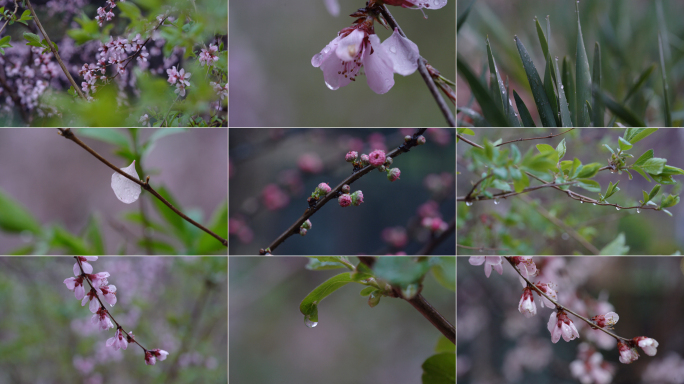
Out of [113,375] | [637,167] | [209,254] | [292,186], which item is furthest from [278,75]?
[113,375]

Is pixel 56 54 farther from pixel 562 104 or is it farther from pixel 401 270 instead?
pixel 562 104

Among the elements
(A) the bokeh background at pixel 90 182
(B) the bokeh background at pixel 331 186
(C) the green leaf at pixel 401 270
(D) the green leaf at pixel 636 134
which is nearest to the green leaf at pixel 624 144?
(D) the green leaf at pixel 636 134

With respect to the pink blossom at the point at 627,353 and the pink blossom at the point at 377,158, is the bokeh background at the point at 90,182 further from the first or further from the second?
the pink blossom at the point at 627,353

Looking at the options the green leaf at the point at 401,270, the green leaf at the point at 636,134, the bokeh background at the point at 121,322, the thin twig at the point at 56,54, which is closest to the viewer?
the green leaf at the point at 401,270

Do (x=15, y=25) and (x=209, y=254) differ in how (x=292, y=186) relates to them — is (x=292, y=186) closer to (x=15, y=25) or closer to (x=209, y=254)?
(x=209, y=254)

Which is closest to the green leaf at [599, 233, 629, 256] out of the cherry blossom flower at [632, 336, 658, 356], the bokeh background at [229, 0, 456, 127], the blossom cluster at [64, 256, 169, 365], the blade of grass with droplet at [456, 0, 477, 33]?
the cherry blossom flower at [632, 336, 658, 356]

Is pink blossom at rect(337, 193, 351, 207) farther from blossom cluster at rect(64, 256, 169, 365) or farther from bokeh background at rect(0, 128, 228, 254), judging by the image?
blossom cluster at rect(64, 256, 169, 365)

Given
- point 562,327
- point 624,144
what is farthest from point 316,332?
point 624,144
